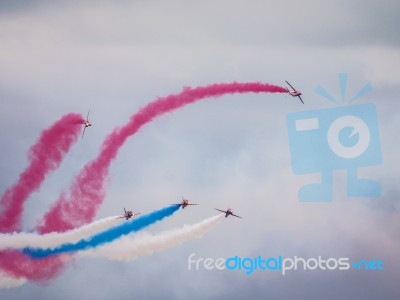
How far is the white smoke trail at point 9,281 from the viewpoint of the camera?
579ft

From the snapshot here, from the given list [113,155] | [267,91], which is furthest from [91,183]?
[267,91]

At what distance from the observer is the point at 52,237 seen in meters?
175

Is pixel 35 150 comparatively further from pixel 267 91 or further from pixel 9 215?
pixel 267 91

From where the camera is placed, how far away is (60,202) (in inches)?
6895

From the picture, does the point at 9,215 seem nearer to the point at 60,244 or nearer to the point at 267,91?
the point at 60,244

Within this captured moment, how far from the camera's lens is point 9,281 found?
580 ft

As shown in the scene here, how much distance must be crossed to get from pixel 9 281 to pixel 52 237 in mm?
7047

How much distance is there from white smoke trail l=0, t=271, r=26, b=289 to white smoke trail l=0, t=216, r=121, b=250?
3303 mm

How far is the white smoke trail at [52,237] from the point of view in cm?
17475

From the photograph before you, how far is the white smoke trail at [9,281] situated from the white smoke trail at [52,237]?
3.30m

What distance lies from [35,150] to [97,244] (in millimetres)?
12095

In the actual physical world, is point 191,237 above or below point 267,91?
below

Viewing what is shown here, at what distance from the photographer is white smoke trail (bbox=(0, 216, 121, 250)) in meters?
175

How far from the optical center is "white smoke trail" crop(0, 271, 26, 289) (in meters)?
176
